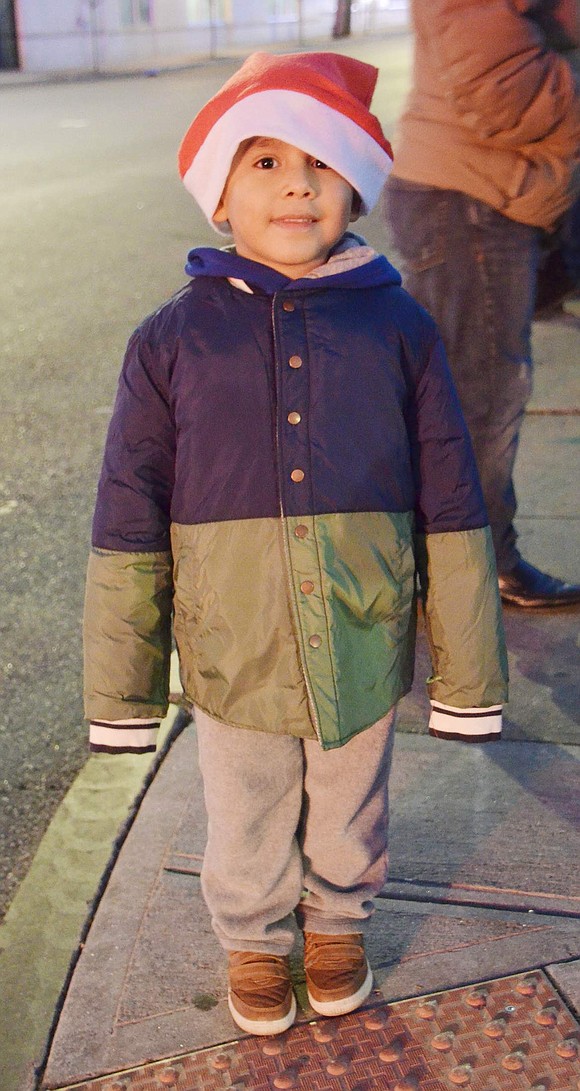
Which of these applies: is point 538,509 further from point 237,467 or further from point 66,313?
point 66,313

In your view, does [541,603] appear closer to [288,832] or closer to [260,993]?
[288,832]

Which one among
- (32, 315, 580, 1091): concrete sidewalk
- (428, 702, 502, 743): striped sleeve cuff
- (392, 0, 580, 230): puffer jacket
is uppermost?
(392, 0, 580, 230): puffer jacket

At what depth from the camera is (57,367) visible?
21.9 ft

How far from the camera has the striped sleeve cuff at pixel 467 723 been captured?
220 cm

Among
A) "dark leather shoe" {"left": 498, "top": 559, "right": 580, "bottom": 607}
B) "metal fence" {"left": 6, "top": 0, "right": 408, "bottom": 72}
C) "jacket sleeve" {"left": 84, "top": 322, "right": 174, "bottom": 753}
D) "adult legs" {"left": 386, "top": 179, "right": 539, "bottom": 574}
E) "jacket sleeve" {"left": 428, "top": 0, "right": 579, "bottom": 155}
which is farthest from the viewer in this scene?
"metal fence" {"left": 6, "top": 0, "right": 408, "bottom": 72}

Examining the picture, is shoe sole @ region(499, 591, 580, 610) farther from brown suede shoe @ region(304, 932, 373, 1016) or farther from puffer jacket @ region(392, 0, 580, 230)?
brown suede shoe @ region(304, 932, 373, 1016)

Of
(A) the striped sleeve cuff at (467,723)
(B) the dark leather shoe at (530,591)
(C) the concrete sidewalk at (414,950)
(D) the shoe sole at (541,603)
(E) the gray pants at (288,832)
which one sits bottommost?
(D) the shoe sole at (541,603)

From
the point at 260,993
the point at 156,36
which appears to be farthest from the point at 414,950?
the point at 156,36

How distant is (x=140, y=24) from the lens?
118 ft

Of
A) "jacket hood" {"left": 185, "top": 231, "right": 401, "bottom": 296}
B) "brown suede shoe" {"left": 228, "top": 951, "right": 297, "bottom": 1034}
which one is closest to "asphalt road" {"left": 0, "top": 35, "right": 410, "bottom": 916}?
"brown suede shoe" {"left": 228, "top": 951, "right": 297, "bottom": 1034}

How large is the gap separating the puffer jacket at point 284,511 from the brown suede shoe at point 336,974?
0.48 m

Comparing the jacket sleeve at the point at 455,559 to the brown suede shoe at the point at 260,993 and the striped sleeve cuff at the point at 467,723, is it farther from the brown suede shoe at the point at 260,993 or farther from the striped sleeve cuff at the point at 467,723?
the brown suede shoe at the point at 260,993

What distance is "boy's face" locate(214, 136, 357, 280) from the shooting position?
202 cm

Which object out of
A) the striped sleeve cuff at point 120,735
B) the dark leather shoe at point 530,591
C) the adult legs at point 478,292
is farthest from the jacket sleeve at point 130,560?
the dark leather shoe at point 530,591
